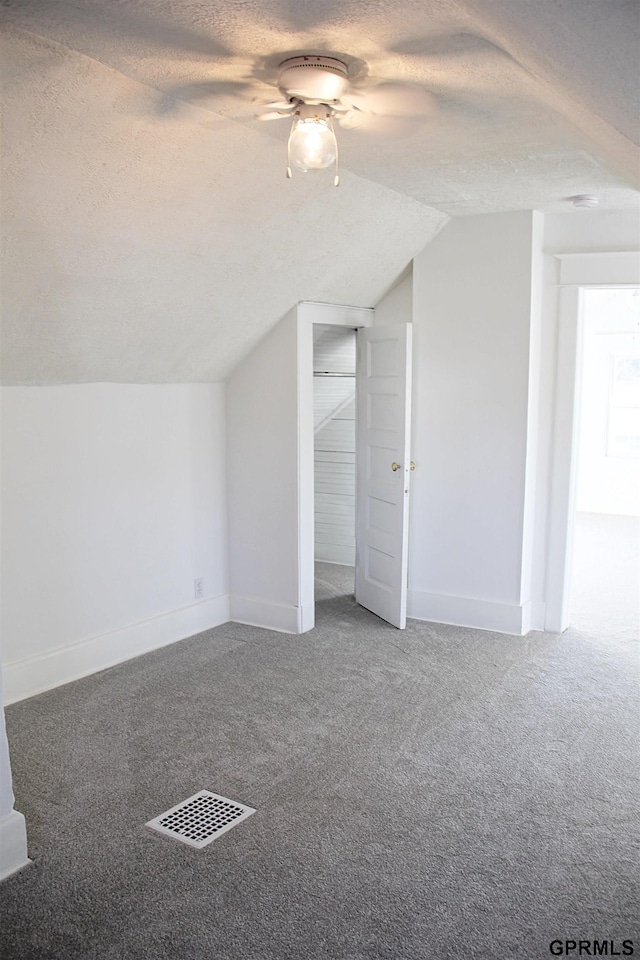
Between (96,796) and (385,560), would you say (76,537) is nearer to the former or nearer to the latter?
(96,796)

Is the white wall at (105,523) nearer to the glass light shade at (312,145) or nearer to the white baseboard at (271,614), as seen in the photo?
the white baseboard at (271,614)

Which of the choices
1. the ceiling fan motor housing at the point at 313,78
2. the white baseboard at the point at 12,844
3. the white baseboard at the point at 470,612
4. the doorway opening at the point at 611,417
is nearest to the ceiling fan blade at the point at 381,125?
the ceiling fan motor housing at the point at 313,78

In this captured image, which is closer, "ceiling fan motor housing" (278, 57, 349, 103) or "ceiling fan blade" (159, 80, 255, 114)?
"ceiling fan motor housing" (278, 57, 349, 103)

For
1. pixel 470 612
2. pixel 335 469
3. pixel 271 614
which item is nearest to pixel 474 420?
pixel 470 612

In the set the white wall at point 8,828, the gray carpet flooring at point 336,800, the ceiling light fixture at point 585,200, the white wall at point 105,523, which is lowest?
the gray carpet flooring at point 336,800

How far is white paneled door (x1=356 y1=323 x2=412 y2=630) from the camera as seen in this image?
4.84 meters

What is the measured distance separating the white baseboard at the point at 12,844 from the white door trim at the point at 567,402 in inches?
130

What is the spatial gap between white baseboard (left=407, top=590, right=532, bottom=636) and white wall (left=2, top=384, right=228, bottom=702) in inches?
48.9

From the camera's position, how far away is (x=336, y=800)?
298 centimetres

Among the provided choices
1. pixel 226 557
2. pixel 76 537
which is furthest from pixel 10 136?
pixel 226 557

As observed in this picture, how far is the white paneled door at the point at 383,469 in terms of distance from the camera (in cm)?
484

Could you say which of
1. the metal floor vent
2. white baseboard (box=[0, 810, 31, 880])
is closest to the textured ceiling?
white baseboard (box=[0, 810, 31, 880])

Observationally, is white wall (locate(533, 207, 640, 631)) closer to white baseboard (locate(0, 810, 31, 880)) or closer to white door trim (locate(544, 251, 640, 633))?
white door trim (locate(544, 251, 640, 633))

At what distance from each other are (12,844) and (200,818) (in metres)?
0.63
